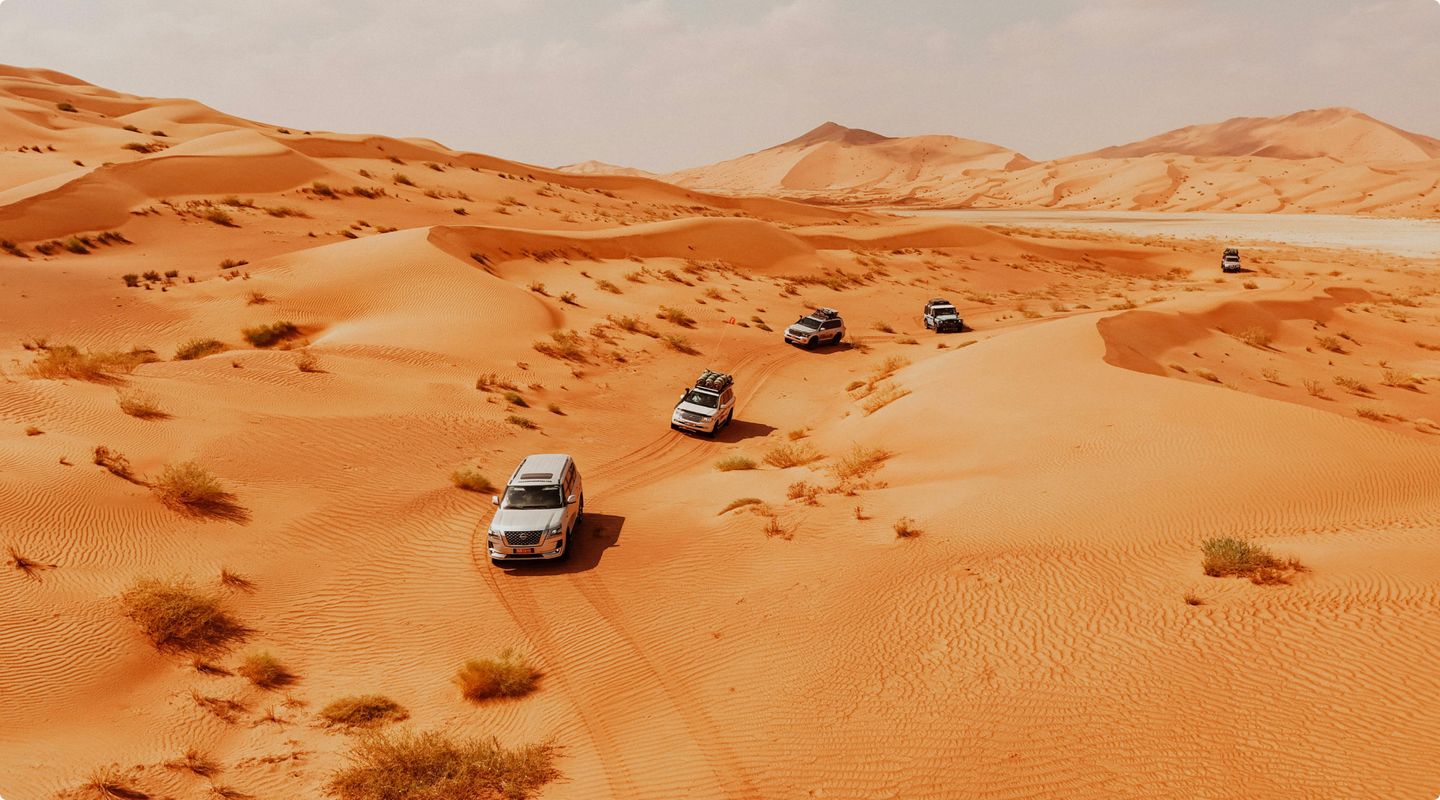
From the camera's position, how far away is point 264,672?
10562mm

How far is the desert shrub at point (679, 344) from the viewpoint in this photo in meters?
31.1

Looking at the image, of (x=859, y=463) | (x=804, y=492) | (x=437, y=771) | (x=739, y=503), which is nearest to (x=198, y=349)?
(x=739, y=503)

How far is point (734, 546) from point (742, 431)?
946cm

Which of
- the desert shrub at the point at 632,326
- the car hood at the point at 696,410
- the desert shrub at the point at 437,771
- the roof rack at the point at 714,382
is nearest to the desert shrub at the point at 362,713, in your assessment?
the desert shrub at the point at 437,771

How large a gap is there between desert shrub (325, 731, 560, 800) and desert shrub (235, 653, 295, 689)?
2.36 metres

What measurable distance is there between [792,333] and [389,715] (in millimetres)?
25546

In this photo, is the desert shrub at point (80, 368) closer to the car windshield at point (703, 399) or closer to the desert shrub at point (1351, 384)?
the car windshield at point (703, 399)

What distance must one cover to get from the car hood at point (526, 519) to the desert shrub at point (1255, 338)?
29.4 m

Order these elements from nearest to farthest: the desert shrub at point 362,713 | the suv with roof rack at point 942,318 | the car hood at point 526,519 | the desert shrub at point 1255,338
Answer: the desert shrub at point 362,713
the car hood at point 526,519
the desert shrub at point 1255,338
the suv with roof rack at point 942,318

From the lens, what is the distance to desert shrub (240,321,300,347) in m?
26.8

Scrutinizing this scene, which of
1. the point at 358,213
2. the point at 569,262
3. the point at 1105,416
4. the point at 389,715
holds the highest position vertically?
the point at 358,213

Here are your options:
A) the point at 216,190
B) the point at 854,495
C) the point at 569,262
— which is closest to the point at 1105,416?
the point at 854,495

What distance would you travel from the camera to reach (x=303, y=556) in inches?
542

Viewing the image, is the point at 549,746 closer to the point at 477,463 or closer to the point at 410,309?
the point at 477,463
